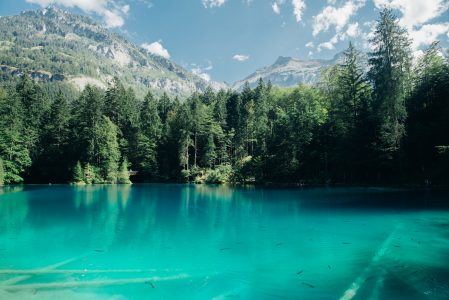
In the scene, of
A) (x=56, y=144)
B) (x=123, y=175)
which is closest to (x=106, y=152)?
(x=123, y=175)

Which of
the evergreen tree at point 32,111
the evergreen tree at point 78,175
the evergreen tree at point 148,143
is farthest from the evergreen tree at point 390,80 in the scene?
the evergreen tree at point 32,111

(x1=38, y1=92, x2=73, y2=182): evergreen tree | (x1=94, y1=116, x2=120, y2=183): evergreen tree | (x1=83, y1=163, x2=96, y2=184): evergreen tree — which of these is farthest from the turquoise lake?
(x1=38, y1=92, x2=73, y2=182): evergreen tree

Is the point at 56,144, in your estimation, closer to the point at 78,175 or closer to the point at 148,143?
the point at 78,175

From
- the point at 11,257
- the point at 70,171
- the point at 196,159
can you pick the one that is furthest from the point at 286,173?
the point at 11,257

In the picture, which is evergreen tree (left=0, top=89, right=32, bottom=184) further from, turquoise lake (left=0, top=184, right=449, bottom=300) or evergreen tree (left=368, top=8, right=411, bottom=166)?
evergreen tree (left=368, top=8, right=411, bottom=166)

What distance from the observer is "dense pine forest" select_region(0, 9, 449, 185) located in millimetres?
43156

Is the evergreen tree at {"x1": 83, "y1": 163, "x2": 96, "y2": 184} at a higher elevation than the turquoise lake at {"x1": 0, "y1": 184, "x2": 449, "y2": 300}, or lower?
higher

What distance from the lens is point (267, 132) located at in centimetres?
6569

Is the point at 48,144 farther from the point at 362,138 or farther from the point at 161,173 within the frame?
the point at 362,138

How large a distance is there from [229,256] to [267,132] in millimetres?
53392

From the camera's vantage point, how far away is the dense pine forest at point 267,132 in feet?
142

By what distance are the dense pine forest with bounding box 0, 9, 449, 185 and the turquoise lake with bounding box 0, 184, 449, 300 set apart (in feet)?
68.9

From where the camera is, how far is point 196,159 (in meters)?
78.2

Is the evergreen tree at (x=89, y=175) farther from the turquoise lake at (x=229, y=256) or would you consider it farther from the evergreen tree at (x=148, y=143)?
the turquoise lake at (x=229, y=256)
